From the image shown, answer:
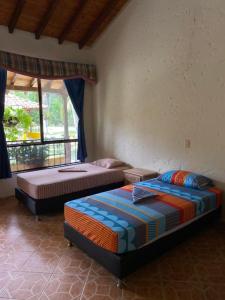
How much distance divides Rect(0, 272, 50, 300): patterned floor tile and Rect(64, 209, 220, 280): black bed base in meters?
0.44

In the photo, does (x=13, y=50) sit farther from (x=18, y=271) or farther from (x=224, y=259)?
(x=224, y=259)

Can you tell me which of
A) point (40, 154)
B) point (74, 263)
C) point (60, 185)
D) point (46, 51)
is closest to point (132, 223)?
point (74, 263)

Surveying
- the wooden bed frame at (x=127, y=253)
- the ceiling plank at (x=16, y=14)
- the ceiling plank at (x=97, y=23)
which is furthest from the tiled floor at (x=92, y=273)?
the ceiling plank at (x=97, y=23)

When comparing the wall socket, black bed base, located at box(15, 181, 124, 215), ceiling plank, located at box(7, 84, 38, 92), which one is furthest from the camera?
ceiling plank, located at box(7, 84, 38, 92)

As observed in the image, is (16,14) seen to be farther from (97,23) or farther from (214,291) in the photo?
(214,291)

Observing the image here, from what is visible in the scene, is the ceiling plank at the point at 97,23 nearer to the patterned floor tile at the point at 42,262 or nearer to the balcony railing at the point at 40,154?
the balcony railing at the point at 40,154

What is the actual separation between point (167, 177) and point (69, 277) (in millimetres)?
1847

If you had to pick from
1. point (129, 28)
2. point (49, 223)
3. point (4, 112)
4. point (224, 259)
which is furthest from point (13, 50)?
point (224, 259)

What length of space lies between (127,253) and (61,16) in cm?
387

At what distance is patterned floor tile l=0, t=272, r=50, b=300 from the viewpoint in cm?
191

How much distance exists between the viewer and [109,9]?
4066 millimetres

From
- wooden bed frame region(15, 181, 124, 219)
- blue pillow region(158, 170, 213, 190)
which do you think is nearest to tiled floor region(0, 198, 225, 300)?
wooden bed frame region(15, 181, 124, 219)

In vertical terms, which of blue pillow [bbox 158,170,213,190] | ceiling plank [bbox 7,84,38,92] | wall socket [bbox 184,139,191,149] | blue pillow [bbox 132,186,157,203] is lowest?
blue pillow [bbox 132,186,157,203]

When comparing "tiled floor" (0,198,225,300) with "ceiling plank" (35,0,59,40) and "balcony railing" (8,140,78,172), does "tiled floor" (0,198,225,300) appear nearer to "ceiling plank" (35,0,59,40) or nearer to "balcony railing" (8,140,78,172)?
"balcony railing" (8,140,78,172)
